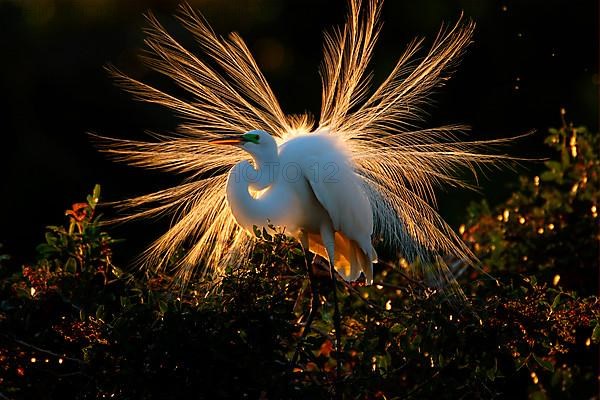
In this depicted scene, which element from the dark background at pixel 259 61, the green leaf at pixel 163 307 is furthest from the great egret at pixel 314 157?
the dark background at pixel 259 61

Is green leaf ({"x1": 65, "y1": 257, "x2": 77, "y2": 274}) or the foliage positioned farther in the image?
green leaf ({"x1": 65, "y1": 257, "x2": 77, "y2": 274})

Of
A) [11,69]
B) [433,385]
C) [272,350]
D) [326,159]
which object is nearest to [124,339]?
[272,350]

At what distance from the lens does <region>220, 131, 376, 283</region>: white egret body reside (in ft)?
9.34

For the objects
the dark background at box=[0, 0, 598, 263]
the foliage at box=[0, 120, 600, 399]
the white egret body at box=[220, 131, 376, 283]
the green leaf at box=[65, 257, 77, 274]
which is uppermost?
the dark background at box=[0, 0, 598, 263]

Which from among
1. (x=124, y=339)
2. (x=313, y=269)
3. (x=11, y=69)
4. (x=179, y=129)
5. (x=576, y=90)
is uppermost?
(x=11, y=69)

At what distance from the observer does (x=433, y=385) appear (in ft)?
8.17

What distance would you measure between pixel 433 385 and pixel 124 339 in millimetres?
765

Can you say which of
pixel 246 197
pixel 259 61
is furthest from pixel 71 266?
pixel 259 61

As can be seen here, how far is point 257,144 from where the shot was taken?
2.84 metres

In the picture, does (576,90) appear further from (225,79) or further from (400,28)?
(225,79)

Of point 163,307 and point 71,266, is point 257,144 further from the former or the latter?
point 163,307

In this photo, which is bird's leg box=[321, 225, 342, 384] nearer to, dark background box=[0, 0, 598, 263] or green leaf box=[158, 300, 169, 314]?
green leaf box=[158, 300, 169, 314]

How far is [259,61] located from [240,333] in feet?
22.8

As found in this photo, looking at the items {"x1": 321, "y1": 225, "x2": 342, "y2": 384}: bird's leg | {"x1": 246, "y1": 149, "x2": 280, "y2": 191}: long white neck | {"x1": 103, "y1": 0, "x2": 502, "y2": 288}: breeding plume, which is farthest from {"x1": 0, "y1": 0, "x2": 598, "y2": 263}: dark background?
{"x1": 246, "y1": 149, "x2": 280, "y2": 191}: long white neck
